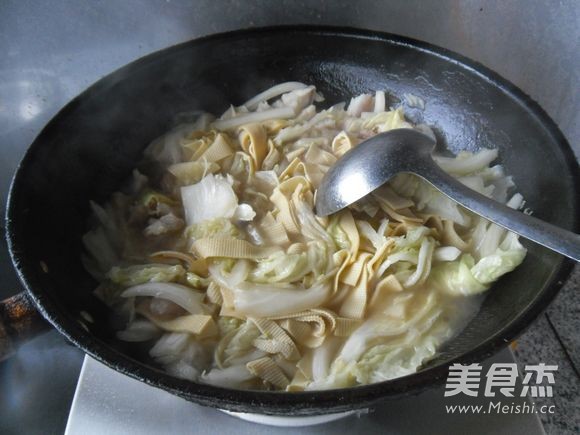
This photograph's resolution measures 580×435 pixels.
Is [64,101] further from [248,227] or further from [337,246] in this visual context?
[337,246]

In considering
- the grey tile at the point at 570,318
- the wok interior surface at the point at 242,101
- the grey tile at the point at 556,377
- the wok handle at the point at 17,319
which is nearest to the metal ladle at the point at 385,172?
the wok interior surface at the point at 242,101

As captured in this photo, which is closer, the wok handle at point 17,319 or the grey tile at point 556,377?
the wok handle at point 17,319

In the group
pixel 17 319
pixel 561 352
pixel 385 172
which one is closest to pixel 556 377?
pixel 561 352

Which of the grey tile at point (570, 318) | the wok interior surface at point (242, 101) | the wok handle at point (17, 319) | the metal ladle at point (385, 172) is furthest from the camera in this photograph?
the grey tile at point (570, 318)

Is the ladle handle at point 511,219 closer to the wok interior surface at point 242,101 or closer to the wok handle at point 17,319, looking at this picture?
the wok interior surface at point 242,101

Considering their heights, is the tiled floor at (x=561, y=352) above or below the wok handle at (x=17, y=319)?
below

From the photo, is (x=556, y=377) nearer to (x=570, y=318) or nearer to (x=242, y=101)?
(x=570, y=318)
